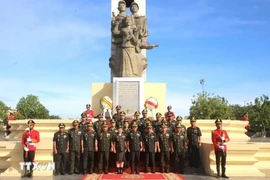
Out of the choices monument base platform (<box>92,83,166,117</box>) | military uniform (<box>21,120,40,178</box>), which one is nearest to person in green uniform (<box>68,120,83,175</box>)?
military uniform (<box>21,120,40,178</box>)

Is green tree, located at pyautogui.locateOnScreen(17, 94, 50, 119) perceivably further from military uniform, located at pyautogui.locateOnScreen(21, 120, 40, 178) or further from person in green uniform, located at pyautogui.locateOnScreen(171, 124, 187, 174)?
person in green uniform, located at pyautogui.locateOnScreen(171, 124, 187, 174)

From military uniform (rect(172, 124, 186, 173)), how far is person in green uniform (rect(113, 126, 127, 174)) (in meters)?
1.18

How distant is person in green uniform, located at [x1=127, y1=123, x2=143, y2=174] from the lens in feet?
23.2

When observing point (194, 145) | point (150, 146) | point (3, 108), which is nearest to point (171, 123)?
point (194, 145)

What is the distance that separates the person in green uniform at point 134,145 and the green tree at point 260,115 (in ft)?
99.8

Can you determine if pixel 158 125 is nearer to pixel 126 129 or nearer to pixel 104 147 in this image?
pixel 126 129

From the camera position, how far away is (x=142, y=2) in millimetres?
14414

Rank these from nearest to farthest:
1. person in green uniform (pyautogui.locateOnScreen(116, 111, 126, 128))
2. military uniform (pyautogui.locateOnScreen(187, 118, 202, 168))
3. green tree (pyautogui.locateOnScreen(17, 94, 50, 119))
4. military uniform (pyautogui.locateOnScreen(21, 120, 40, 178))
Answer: military uniform (pyautogui.locateOnScreen(21, 120, 40, 178)) < military uniform (pyautogui.locateOnScreen(187, 118, 202, 168)) < person in green uniform (pyautogui.locateOnScreen(116, 111, 126, 128)) < green tree (pyautogui.locateOnScreen(17, 94, 50, 119))

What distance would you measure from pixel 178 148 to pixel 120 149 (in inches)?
53.8

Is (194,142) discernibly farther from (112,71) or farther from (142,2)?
(142,2)

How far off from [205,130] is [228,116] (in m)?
25.7

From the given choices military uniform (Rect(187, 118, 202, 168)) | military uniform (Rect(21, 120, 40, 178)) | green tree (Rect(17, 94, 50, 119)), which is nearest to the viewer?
military uniform (Rect(21, 120, 40, 178))

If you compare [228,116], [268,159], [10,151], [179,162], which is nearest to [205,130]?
[268,159]

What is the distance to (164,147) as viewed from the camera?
23.6 feet
